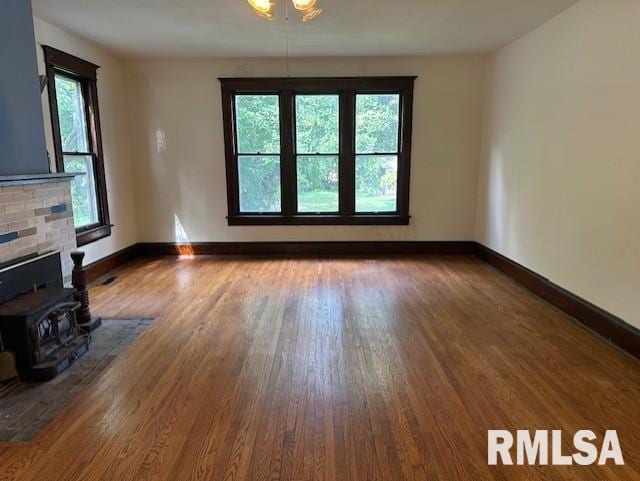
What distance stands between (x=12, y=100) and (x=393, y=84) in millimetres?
4331

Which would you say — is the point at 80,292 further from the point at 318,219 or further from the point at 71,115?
the point at 318,219

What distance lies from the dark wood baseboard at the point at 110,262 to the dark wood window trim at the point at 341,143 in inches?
57.0

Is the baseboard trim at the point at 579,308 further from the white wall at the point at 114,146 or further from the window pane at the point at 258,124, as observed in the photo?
the white wall at the point at 114,146

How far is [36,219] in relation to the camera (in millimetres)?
2951

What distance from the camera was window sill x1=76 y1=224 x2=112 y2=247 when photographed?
14.8ft

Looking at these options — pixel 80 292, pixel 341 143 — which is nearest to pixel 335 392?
pixel 80 292

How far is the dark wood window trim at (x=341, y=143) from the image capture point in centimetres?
552

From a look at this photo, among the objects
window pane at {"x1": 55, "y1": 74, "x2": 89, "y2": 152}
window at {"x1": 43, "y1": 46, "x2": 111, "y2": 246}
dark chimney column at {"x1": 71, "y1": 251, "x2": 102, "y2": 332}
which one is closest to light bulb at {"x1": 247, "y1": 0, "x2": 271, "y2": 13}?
dark chimney column at {"x1": 71, "y1": 251, "x2": 102, "y2": 332}

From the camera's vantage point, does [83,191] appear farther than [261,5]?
Yes

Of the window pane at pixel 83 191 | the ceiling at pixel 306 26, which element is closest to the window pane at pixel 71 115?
the window pane at pixel 83 191

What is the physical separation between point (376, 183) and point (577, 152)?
2739 millimetres

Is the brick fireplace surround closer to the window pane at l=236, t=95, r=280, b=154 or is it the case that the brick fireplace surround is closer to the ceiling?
the ceiling

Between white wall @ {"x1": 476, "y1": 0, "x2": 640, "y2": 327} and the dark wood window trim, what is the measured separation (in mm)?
→ 1276

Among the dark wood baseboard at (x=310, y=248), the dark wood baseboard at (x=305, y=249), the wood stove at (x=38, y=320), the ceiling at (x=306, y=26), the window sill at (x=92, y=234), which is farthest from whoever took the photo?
the dark wood baseboard at (x=310, y=248)
